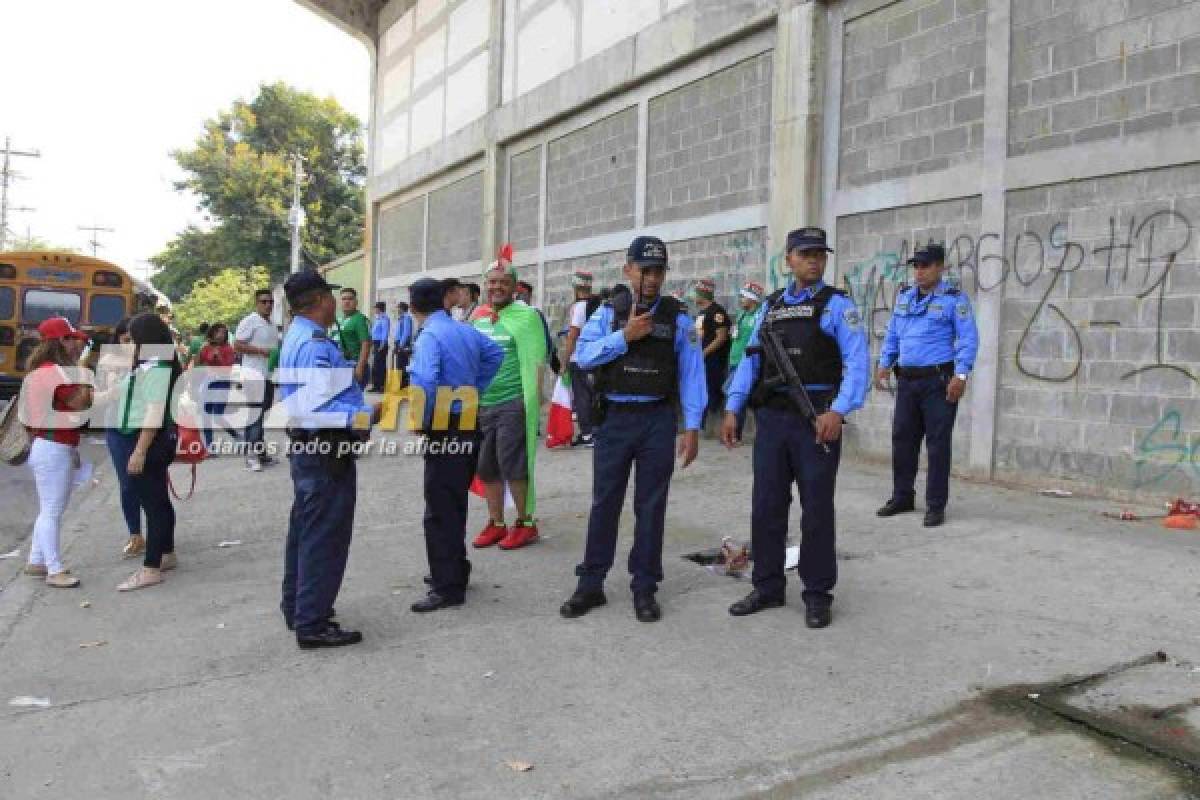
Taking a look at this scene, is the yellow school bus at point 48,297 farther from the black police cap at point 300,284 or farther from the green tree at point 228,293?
the green tree at point 228,293

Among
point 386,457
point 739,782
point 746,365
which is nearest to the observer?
point 739,782

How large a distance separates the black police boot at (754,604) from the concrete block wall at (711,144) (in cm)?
639

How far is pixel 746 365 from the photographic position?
4820mm

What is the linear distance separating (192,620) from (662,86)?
9232 mm

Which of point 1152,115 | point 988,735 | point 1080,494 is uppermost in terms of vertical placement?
point 1152,115

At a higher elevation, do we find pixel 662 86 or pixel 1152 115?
pixel 662 86

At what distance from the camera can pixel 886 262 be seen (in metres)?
8.91

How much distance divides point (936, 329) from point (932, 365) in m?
0.24

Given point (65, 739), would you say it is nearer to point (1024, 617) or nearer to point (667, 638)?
point (667, 638)

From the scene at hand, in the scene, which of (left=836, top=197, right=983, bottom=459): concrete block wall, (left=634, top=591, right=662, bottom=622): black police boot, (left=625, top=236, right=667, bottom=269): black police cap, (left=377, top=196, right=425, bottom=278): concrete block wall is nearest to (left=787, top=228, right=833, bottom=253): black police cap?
(left=625, top=236, right=667, bottom=269): black police cap

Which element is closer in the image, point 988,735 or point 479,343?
point 988,735

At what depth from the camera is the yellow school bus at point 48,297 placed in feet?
47.2

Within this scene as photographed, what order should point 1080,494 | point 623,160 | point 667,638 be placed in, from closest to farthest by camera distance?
point 667,638 < point 1080,494 < point 623,160

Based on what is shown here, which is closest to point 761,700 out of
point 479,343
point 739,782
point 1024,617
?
Result: point 739,782
